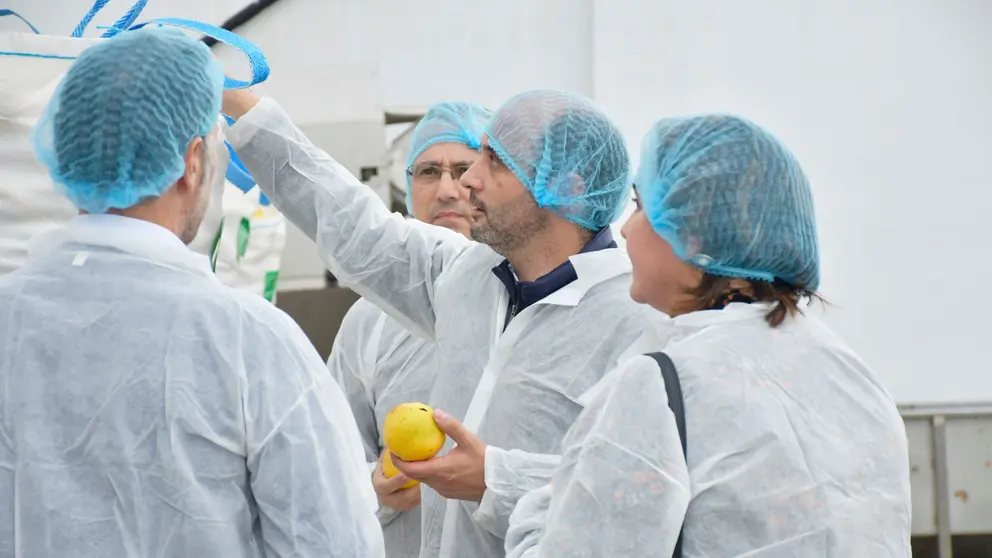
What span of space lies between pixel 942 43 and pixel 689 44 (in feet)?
3.55

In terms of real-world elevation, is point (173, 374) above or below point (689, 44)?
above

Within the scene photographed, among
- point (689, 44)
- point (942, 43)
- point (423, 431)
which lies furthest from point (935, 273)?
point (423, 431)

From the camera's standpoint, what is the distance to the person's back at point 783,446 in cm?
113

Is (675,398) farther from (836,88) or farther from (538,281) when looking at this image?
(836,88)

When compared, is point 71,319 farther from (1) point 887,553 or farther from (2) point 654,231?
(1) point 887,553

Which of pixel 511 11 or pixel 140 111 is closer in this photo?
pixel 140 111

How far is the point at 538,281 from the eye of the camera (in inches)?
72.0

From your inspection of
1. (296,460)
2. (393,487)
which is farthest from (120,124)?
(393,487)

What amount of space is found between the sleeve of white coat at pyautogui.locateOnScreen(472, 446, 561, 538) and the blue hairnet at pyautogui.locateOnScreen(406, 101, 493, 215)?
0.99 meters

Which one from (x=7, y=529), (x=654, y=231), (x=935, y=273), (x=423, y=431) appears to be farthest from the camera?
(x=935, y=273)

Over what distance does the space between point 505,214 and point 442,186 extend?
634mm

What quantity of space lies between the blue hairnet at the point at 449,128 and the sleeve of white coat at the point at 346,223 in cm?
47

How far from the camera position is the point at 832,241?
473 cm

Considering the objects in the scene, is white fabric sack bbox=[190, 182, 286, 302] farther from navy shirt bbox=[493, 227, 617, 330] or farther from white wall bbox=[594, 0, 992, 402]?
white wall bbox=[594, 0, 992, 402]
